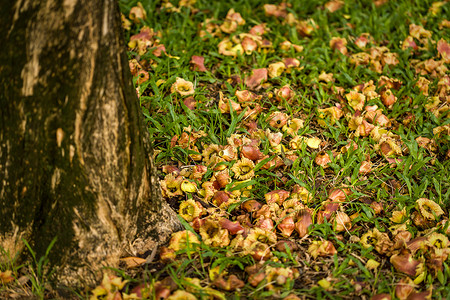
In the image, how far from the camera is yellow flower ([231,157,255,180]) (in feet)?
7.81

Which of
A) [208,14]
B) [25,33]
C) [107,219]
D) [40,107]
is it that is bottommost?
[107,219]

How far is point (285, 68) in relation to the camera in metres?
3.21

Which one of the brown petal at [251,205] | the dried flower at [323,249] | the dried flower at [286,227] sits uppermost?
the brown petal at [251,205]

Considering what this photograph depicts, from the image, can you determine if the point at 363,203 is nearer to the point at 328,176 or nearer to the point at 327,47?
the point at 328,176

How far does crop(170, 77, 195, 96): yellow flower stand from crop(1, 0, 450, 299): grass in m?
0.04

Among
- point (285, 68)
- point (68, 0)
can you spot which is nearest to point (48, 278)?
point (68, 0)

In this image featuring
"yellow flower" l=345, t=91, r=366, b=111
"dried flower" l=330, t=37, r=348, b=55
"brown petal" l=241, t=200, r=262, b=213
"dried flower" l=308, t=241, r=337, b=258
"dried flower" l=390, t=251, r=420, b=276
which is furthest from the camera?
"dried flower" l=330, t=37, r=348, b=55

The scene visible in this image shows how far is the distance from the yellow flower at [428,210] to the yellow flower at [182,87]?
1.57 meters

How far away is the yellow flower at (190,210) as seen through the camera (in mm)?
2178

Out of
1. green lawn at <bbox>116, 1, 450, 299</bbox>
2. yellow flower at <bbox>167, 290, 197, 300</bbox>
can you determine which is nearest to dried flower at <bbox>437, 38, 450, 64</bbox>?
green lawn at <bbox>116, 1, 450, 299</bbox>

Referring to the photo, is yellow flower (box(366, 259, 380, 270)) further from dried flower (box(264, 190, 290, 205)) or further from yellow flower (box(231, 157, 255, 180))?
yellow flower (box(231, 157, 255, 180))

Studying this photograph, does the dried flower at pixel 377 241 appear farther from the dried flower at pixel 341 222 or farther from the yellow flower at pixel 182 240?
the yellow flower at pixel 182 240

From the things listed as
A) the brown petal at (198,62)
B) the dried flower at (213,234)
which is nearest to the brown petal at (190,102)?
the brown petal at (198,62)

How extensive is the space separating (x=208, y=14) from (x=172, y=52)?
0.75 metres
